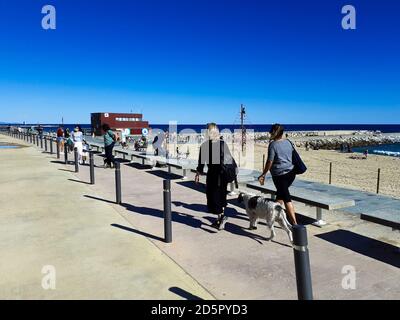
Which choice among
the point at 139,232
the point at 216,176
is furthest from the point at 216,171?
the point at 139,232

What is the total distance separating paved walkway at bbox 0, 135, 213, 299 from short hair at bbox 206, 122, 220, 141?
81.5 inches

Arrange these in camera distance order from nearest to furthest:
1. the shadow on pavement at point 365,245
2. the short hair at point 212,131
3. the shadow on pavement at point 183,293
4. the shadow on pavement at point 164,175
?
the shadow on pavement at point 183,293
the shadow on pavement at point 365,245
the short hair at point 212,131
the shadow on pavement at point 164,175

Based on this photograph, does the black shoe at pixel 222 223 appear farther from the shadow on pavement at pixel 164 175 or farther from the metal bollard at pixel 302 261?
the shadow on pavement at pixel 164 175

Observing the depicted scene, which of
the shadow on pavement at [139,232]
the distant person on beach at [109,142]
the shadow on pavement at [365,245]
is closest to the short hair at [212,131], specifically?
the shadow on pavement at [139,232]

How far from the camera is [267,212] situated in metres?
5.55

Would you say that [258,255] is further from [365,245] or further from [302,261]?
[302,261]

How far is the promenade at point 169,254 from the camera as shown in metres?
3.90

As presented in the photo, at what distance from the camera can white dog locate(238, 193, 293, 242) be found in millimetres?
5430

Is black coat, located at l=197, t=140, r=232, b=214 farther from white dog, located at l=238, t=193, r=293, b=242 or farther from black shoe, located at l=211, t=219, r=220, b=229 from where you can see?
white dog, located at l=238, t=193, r=293, b=242

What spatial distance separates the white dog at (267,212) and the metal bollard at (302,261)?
7.53 ft

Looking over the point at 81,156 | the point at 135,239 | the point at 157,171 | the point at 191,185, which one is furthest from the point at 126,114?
the point at 135,239

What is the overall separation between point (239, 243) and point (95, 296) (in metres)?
2.40

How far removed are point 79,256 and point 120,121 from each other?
4630cm
